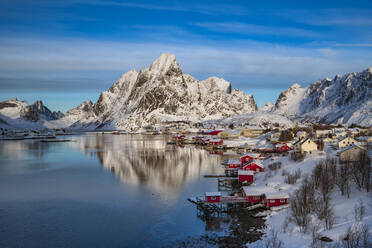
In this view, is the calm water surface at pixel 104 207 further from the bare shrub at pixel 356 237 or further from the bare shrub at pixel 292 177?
the bare shrub at pixel 356 237

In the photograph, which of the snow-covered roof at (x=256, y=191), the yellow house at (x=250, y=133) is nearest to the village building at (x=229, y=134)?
the yellow house at (x=250, y=133)

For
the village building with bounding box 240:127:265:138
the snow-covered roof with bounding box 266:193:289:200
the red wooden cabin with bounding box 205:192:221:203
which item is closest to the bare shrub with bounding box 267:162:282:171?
the snow-covered roof with bounding box 266:193:289:200

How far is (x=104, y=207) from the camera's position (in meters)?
27.7

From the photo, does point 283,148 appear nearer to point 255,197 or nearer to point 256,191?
point 256,191

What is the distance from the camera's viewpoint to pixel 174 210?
26.2 metres

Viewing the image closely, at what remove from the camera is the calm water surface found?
21234mm

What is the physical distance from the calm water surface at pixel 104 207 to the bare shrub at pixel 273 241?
269 centimetres

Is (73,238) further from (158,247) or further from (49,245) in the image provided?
(158,247)

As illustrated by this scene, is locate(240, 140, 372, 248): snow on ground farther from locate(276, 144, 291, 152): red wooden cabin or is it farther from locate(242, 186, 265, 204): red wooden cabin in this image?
locate(276, 144, 291, 152): red wooden cabin

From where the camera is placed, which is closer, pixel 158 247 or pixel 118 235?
pixel 158 247

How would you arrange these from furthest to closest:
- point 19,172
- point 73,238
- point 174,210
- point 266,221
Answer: point 19,172 < point 174,210 < point 266,221 < point 73,238

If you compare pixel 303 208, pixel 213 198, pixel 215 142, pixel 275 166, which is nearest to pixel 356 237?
pixel 303 208

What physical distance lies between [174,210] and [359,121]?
14532cm

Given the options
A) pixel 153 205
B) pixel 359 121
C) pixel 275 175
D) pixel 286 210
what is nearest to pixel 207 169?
pixel 275 175
